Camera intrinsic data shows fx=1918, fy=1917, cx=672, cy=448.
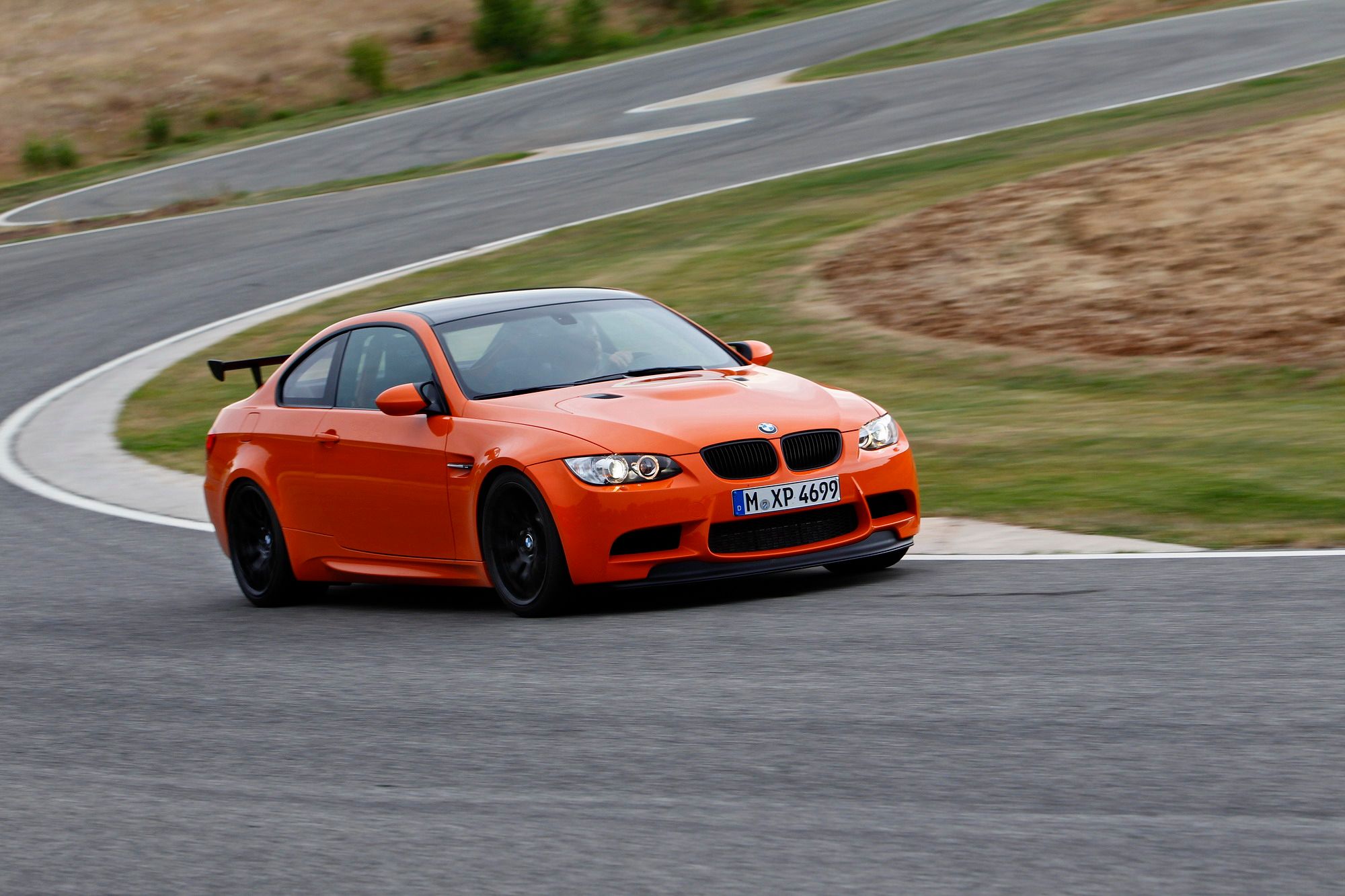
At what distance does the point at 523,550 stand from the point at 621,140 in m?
25.0

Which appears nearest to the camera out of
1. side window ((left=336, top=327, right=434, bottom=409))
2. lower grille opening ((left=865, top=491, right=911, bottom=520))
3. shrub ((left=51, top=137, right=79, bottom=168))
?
lower grille opening ((left=865, top=491, right=911, bottom=520))

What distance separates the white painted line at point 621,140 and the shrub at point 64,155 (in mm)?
14307

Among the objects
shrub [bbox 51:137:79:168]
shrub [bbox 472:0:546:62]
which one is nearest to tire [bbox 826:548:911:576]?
shrub [bbox 51:137:79:168]


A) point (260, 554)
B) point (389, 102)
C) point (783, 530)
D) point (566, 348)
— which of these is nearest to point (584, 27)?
point (389, 102)

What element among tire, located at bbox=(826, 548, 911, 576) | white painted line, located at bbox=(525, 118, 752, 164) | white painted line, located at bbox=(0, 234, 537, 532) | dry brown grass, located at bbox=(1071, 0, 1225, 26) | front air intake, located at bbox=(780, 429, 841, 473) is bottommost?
dry brown grass, located at bbox=(1071, 0, 1225, 26)

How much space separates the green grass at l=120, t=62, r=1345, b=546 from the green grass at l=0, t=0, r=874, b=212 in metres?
17.5

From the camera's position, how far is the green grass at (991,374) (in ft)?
32.6

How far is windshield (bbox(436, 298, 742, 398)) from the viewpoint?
870 cm

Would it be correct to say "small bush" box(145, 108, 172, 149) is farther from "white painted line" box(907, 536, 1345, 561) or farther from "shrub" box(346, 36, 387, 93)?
"white painted line" box(907, 536, 1345, 561)

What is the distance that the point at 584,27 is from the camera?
158ft

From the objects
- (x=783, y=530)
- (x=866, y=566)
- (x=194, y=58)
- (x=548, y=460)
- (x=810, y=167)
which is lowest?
(x=810, y=167)

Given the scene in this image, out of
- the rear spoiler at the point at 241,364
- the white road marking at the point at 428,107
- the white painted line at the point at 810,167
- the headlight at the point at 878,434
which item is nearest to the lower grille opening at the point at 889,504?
the headlight at the point at 878,434

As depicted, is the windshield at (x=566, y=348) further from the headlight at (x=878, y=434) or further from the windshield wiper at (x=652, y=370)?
the headlight at (x=878, y=434)

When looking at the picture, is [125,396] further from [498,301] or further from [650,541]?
[650,541]
